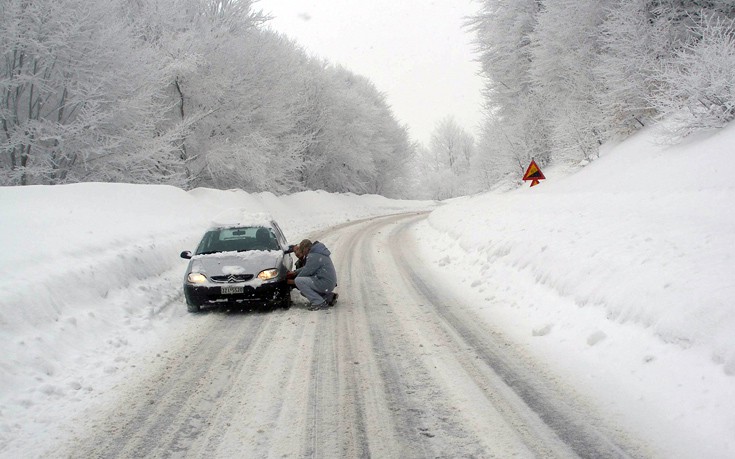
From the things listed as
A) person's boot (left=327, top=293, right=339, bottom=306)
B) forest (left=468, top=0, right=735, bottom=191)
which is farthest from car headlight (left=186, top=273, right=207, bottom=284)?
forest (left=468, top=0, right=735, bottom=191)

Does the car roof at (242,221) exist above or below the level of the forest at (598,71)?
below

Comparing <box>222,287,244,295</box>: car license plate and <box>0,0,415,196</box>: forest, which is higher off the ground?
<box>0,0,415,196</box>: forest

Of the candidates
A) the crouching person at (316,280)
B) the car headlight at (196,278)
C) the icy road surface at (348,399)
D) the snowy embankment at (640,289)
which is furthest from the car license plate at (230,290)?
the snowy embankment at (640,289)

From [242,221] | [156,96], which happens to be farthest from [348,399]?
[156,96]

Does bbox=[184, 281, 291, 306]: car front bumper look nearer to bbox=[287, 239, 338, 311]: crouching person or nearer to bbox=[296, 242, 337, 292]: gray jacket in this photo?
bbox=[287, 239, 338, 311]: crouching person

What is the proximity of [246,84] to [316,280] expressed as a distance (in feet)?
65.9

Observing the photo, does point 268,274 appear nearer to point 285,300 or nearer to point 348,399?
point 285,300

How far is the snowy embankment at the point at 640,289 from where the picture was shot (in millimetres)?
4160

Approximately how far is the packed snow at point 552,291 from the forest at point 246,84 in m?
3.74

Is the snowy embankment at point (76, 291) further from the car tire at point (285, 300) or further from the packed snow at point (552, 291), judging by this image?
the car tire at point (285, 300)

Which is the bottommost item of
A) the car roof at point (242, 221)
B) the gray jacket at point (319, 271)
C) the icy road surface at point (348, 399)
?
the icy road surface at point (348, 399)

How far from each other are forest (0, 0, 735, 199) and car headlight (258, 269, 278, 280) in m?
11.3

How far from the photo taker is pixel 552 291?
25.0 feet

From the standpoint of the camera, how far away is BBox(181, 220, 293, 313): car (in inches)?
308
